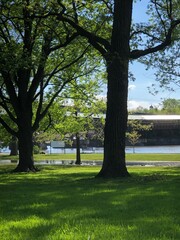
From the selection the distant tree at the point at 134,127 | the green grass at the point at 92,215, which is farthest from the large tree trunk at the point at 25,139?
the distant tree at the point at 134,127

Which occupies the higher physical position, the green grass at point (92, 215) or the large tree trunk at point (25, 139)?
the large tree trunk at point (25, 139)

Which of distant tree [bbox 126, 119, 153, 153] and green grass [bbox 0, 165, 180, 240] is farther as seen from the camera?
distant tree [bbox 126, 119, 153, 153]

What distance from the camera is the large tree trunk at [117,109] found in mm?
15359

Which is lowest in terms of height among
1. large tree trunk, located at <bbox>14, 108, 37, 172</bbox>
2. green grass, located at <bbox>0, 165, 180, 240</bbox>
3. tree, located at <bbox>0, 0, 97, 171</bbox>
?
green grass, located at <bbox>0, 165, 180, 240</bbox>

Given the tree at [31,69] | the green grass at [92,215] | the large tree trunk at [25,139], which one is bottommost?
the green grass at [92,215]

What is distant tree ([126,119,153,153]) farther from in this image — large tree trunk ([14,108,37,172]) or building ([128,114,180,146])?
large tree trunk ([14,108,37,172])

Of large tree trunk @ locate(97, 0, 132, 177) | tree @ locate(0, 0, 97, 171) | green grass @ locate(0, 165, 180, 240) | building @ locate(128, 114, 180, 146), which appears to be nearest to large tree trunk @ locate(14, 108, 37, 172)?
tree @ locate(0, 0, 97, 171)

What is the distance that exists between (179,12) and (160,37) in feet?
9.61

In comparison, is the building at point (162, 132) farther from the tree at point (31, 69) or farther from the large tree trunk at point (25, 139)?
the large tree trunk at point (25, 139)

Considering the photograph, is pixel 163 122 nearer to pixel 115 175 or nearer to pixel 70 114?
pixel 70 114

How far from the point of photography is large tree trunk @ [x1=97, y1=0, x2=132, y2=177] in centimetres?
1536

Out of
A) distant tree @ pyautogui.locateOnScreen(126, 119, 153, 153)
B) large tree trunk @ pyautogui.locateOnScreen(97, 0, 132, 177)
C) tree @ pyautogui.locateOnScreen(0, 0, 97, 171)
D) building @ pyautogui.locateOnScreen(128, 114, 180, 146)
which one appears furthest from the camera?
building @ pyautogui.locateOnScreen(128, 114, 180, 146)

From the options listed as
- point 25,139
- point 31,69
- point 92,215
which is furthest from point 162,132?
point 92,215

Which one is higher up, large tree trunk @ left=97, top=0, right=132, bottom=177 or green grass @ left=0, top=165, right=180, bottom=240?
large tree trunk @ left=97, top=0, right=132, bottom=177
